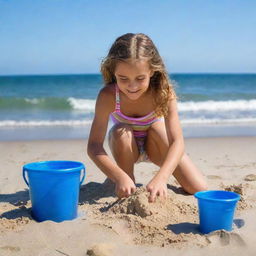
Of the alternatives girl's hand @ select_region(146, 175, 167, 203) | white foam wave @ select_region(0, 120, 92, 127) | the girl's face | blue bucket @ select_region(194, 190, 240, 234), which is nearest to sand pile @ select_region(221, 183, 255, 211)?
blue bucket @ select_region(194, 190, 240, 234)

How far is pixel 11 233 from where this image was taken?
258 centimetres

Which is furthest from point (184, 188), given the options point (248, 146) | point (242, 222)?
point (248, 146)

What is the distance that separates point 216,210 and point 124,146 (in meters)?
1.17

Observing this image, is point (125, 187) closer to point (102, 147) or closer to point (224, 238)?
point (102, 147)

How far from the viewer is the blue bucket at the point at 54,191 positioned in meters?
2.62

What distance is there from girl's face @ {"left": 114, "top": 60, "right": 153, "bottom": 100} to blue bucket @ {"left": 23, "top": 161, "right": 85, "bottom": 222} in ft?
2.17

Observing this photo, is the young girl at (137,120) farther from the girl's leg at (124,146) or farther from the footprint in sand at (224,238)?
the footprint in sand at (224,238)

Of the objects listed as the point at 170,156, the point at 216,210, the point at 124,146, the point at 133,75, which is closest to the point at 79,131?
the point at 124,146

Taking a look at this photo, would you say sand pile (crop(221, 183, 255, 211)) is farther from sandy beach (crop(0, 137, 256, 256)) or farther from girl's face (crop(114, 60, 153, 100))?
girl's face (crop(114, 60, 153, 100))

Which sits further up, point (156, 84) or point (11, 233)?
point (156, 84)

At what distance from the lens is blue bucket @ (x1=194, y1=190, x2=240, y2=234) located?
2.47 m

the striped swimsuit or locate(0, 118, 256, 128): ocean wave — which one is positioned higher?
the striped swimsuit

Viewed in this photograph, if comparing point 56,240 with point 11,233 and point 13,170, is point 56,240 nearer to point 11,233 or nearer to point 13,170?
point 11,233

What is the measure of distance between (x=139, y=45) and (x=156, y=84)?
48 cm
